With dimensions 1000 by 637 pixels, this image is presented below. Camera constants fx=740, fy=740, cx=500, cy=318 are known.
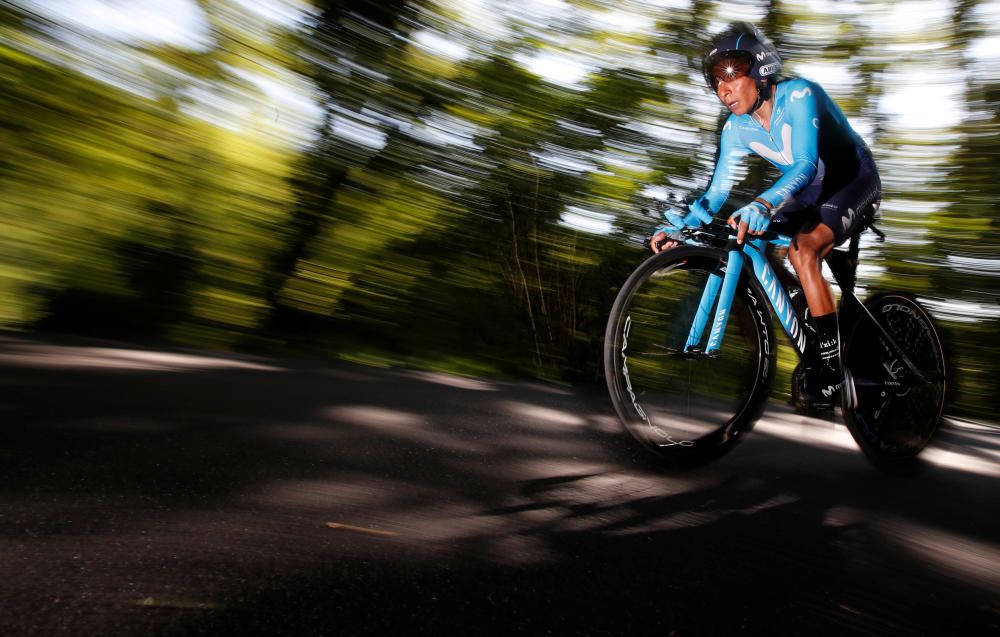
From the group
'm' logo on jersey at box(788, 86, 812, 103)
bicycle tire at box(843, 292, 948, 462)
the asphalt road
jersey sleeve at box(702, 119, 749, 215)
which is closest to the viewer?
the asphalt road

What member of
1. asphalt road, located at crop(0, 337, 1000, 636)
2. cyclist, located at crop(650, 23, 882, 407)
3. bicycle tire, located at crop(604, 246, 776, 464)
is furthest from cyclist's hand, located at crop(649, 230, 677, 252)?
asphalt road, located at crop(0, 337, 1000, 636)

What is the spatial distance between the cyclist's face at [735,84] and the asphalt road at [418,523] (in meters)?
1.68

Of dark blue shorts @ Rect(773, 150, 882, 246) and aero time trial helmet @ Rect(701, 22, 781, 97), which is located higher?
aero time trial helmet @ Rect(701, 22, 781, 97)

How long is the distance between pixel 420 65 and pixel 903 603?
515 cm

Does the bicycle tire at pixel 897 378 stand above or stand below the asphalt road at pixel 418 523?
above

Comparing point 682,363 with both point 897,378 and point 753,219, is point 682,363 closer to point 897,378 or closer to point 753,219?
point 753,219

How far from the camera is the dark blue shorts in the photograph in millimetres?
3555

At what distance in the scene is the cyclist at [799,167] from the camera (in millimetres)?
3285

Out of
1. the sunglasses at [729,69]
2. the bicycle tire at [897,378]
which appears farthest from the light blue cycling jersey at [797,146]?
the bicycle tire at [897,378]

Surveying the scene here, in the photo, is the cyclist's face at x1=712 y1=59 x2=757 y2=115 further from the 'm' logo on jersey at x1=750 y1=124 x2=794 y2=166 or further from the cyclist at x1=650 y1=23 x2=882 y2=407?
the 'm' logo on jersey at x1=750 y1=124 x2=794 y2=166

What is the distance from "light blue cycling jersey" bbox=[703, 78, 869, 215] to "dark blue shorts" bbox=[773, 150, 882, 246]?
0.10 ft

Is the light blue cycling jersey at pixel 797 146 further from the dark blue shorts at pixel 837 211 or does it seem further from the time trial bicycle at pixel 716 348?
the time trial bicycle at pixel 716 348

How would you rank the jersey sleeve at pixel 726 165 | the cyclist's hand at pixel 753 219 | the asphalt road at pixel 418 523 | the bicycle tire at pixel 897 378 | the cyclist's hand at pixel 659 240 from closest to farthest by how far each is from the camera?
the asphalt road at pixel 418 523 < the cyclist's hand at pixel 753 219 < the cyclist's hand at pixel 659 240 < the jersey sleeve at pixel 726 165 < the bicycle tire at pixel 897 378

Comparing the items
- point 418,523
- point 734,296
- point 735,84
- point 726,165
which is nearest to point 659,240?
point 734,296
